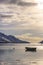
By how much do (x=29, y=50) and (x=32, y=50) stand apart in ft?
2.61

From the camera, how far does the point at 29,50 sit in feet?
155

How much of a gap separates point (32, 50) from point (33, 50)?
1.58 feet

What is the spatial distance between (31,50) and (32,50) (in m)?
0.19

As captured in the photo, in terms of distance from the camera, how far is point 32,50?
4669 cm

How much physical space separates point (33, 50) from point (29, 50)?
2.45 ft

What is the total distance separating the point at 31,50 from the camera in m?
46.8

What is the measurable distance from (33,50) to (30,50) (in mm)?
551

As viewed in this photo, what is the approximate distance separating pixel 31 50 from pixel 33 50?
536 millimetres

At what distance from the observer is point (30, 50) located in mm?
47125

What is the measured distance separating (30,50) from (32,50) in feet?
1.84

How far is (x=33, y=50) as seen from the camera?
1855 inches
